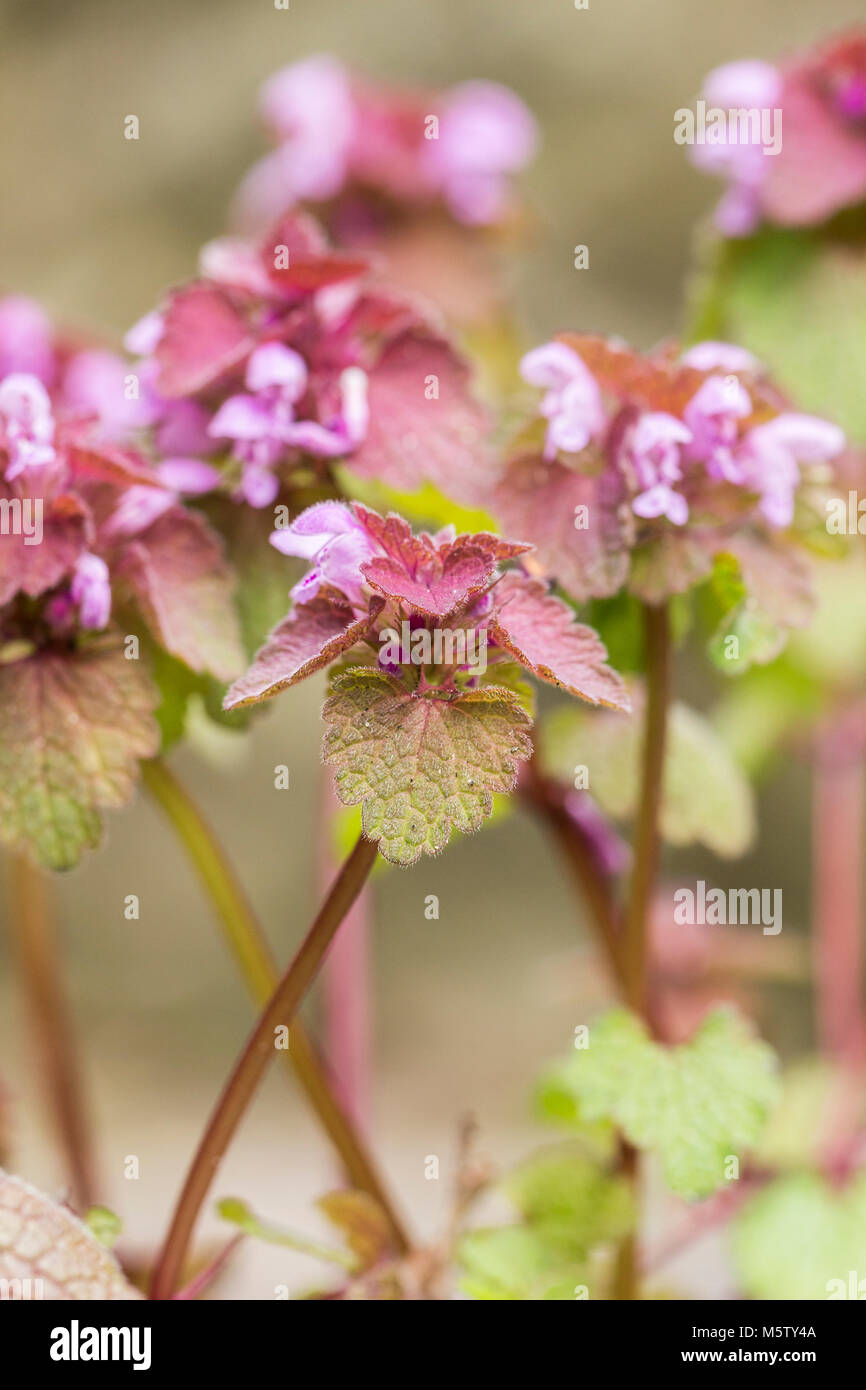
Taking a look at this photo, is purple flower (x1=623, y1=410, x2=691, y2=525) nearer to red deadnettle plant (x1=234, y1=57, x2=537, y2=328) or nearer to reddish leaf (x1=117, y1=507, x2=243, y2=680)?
reddish leaf (x1=117, y1=507, x2=243, y2=680)


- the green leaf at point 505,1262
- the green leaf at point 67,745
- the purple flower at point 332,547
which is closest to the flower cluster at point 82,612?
the green leaf at point 67,745

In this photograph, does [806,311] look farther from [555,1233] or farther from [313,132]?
[555,1233]

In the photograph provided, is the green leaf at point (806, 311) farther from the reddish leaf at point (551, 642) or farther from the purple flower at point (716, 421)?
the reddish leaf at point (551, 642)

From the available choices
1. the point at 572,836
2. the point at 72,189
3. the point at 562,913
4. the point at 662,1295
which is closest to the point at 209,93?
the point at 72,189

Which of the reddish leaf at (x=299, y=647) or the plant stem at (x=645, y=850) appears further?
the plant stem at (x=645, y=850)

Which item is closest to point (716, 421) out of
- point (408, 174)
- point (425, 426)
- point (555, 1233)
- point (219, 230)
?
point (425, 426)

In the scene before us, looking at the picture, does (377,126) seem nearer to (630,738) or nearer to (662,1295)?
(630,738)

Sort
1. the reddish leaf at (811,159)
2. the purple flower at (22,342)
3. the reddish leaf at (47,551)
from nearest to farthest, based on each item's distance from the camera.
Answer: the reddish leaf at (47,551), the reddish leaf at (811,159), the purple flower at (22,342)

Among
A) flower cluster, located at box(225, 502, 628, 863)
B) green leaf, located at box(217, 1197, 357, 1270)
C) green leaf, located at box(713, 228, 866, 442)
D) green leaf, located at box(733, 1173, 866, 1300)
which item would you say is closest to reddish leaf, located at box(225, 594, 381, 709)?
flower cluster, located at box(225, 502, 628, 863)
